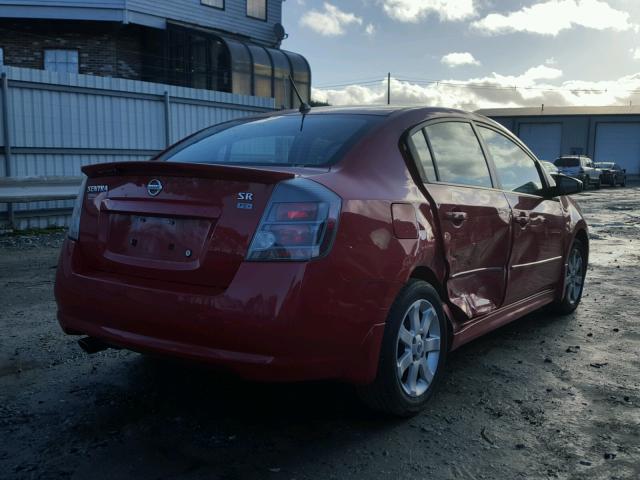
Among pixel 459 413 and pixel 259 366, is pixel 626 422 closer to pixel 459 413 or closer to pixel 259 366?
pixel 459 413

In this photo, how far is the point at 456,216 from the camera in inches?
142

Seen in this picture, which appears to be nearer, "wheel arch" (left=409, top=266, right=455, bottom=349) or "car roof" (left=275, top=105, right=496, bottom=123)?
"wheel arch" (left=409, top=266, right=455, bottom=349)

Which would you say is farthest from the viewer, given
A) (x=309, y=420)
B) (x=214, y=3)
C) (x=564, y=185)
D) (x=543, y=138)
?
(x=543, y=138)

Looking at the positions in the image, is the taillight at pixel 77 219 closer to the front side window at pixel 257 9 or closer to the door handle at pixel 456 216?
the door handle at pixel 456 216

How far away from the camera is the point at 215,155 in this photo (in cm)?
378

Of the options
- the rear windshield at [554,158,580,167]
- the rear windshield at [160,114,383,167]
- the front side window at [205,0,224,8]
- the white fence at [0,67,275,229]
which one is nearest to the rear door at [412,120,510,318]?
the rear windshield at [160,114,383,167]

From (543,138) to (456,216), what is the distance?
4673 centimetres

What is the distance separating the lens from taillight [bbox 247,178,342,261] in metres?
2.74

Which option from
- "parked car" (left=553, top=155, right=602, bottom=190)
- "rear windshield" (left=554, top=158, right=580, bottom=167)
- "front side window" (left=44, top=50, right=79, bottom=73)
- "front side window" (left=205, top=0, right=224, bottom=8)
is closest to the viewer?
"front side window" (left=44, top=50, right=79, bottom=73)

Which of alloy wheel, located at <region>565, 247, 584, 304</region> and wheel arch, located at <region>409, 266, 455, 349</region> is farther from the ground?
wheel arch, located at <region>409, 266, 455, 349</region>

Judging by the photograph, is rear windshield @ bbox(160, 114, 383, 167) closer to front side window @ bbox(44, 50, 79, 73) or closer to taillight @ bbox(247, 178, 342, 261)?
taillight @ bbox(247, 178, 342, 261)

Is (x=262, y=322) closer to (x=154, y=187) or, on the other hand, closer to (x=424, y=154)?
(x=154, y=187)

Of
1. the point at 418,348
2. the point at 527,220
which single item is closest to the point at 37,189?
the point at 527,220

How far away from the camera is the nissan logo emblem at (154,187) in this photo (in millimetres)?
3025
